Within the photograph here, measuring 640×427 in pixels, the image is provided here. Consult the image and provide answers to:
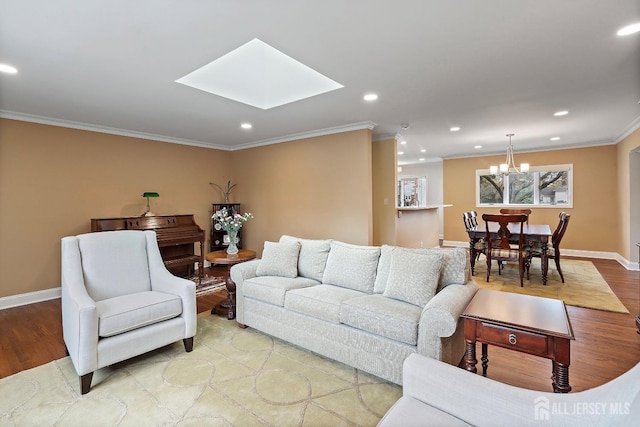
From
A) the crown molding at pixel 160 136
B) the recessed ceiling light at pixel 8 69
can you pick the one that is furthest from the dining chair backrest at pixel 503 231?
the recessed ceiling light at pixel 8 69

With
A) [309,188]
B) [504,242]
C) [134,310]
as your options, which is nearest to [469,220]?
[504,242]

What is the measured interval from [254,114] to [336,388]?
3.44m

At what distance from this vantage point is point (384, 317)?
2.18 meters

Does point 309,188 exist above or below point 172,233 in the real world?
above

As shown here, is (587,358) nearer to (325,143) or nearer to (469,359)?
(469,359)

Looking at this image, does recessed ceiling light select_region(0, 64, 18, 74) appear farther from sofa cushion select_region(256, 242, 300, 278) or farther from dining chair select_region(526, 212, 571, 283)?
dining chair select_region(526, 212, 571, 283)

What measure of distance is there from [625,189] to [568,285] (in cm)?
275

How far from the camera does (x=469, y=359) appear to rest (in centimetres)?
179

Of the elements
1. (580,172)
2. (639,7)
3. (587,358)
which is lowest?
(587,358)

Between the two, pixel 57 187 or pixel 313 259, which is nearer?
pixel 313 259

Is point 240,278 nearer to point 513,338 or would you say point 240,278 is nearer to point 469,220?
point 513,338

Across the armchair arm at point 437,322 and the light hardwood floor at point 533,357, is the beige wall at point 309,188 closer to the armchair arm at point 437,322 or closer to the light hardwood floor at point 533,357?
the light hardwood floor at point 533,357

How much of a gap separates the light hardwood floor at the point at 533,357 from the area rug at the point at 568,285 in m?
0.20

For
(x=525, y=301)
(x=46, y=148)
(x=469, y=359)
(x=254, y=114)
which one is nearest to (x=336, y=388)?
(x=469, y=359)
